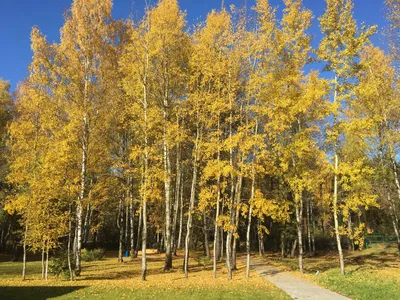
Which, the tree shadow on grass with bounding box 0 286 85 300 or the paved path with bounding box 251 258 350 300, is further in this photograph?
the tree shadow on grass with bounding box 0 286 85 300

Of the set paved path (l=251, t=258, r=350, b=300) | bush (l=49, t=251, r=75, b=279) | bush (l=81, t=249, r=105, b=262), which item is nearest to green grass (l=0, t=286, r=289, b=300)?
paved path (l=251, t=258, r=350, b=300)

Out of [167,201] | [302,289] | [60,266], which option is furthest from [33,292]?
[302,289]

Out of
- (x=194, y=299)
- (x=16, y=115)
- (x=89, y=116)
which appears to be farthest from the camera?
(x=16, y=115)

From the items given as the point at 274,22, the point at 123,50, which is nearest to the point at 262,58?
the point at 274,22

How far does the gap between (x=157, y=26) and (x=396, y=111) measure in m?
15.1

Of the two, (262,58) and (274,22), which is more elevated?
(274,22)

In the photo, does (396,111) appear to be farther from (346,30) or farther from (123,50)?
(123,50)

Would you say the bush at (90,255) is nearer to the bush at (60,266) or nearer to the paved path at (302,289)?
the bush at (60,266)

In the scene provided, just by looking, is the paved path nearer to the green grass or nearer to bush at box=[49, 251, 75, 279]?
the green grass

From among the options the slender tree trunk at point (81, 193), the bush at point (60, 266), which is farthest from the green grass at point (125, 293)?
the slender tree trunk at point (81, 193)

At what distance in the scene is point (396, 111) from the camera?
19.8m

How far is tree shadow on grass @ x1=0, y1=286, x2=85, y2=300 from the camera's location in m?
10.0

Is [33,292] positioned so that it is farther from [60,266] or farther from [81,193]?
[81,193]

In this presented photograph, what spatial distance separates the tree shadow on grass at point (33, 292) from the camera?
32.9 feet
